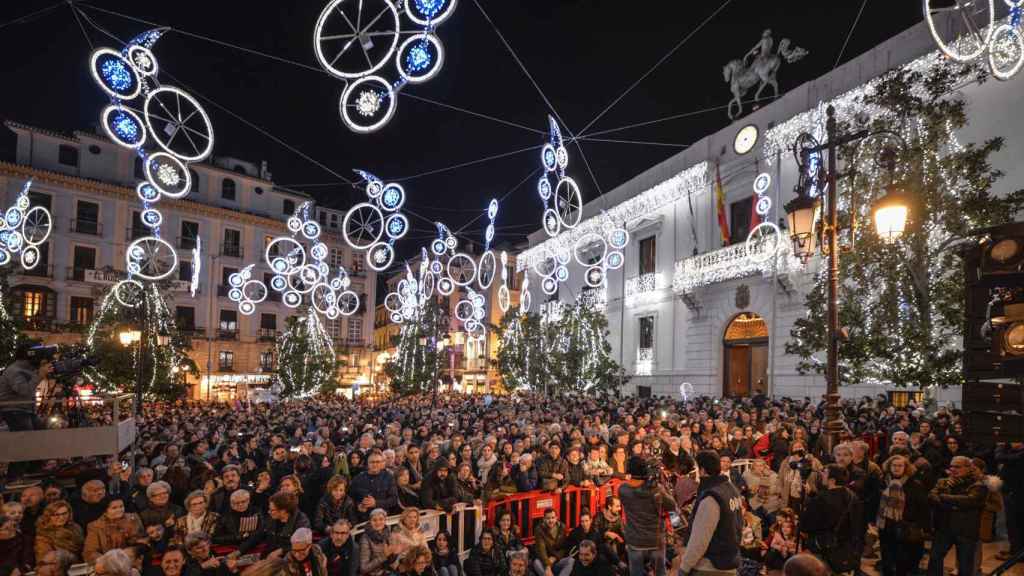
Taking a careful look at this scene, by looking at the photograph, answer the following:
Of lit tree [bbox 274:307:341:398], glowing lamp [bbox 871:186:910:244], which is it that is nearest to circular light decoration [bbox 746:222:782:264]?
glowing lamp [bbox 871:186:910:244]

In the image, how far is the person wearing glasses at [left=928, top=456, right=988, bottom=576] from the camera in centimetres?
584

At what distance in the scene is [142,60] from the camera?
9898 millimetres

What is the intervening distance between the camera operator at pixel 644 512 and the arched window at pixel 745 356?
1880 cm

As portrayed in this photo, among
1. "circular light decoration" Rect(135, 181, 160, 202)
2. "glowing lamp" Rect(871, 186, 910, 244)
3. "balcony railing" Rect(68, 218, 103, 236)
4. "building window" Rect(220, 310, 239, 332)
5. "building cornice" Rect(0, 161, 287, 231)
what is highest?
"building cornice" Rect(0, 161, 287, 231)

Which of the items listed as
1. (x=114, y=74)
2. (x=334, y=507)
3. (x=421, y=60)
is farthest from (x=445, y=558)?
(x=114, y=74)

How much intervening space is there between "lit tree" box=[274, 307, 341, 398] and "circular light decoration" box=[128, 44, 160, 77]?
2314 cm

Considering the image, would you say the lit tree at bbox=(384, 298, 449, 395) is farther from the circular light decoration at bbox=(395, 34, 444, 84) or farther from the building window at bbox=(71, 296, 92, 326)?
the circular light decoration at bbox=(395, 34, 444, 84)

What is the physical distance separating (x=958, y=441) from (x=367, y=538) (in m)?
8.99

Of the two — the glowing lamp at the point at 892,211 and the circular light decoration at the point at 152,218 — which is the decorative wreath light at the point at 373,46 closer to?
the glowing lamp at the point at 892,211

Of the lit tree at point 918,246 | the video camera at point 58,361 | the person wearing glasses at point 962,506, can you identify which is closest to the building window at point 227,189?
the video camera at point 58,361

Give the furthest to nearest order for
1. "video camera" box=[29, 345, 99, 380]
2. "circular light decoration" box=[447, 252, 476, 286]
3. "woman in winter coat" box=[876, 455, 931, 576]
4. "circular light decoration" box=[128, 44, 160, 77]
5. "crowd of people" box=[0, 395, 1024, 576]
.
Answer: "circular light decoration" box=[447, 252, 476, 286] < "circular light decoration" box=[128, 44, 160, 77] < "video camera" box=[29, 345, 99, 380] < "woman in winter coat" box=[876, 455, 931, 576] < "crowd of people" box=[0, 395, 1024, 576]

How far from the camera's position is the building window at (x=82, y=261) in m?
39.4

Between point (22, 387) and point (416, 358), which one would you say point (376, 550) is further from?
point (416, 358)

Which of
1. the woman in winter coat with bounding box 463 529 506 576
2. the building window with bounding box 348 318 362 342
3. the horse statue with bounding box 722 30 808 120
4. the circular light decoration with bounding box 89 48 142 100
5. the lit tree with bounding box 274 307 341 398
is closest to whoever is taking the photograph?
the woman in winter coat with bounding box 463 529 506 576
